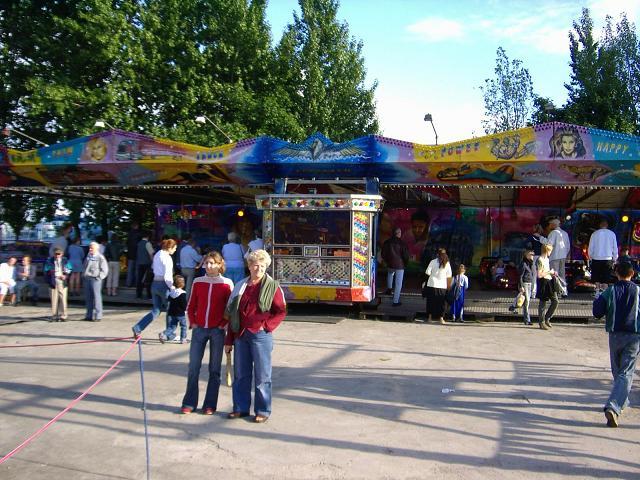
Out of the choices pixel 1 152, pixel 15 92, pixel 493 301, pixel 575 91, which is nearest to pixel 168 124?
pixel 15 92

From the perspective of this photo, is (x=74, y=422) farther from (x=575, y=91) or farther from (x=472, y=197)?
(x=575, y=91)

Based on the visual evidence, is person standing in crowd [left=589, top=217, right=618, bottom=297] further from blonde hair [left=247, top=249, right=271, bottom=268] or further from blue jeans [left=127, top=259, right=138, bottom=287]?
blue jeans [left=127, top=259, right=138, bottom=287]

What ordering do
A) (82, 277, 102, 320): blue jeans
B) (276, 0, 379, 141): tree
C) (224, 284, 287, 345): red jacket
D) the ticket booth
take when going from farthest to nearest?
1. (276, 0, 379, 141): tree
2. the ticket booth
3. (82, 277, 102, 320): blue jeans
4. (224, 284, 287, 345): red jacket

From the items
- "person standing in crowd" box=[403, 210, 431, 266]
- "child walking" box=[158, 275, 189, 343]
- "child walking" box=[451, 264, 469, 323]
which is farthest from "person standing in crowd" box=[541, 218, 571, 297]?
"child walking" box=[158, 275, 189, 343]

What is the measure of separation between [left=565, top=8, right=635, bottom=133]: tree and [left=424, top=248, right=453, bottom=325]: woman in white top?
19.7 meters

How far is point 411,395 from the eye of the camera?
278 inches

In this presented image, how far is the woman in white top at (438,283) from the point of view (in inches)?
490

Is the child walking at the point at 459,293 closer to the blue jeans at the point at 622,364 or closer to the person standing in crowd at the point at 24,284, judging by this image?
the blue jeans at the point at 622,364

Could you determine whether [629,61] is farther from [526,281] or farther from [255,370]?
[255,370]

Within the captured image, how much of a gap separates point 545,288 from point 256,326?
25.6ft

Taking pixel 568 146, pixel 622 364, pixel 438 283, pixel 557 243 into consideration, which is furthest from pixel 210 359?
pixel 557 243

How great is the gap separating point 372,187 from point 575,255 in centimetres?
922

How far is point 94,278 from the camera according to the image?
→ 40.3 ft

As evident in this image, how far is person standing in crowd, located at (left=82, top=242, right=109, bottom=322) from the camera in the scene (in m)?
12.2
